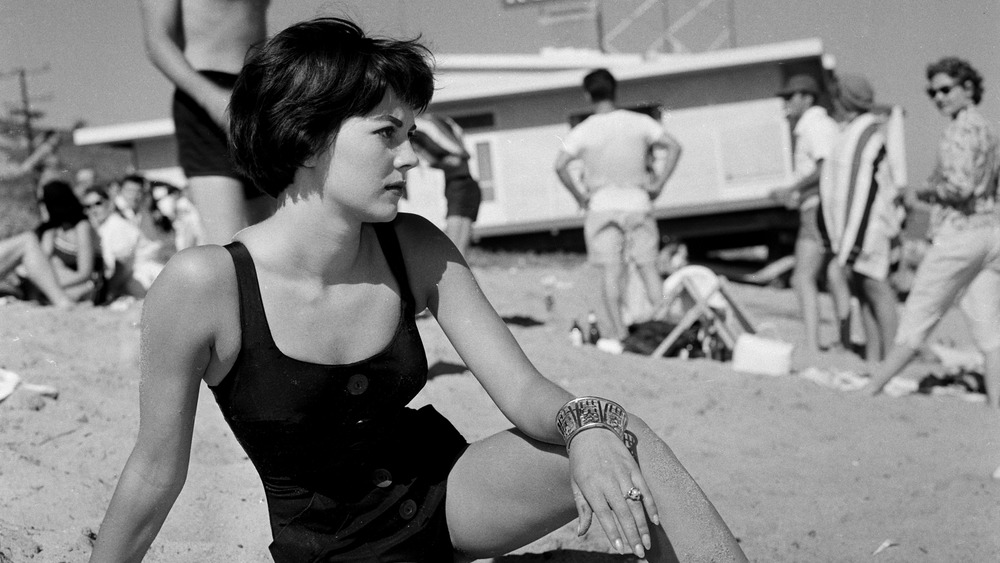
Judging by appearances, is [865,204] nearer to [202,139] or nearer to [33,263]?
[202,139]

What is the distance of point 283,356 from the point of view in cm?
213

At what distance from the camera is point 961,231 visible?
5883mm

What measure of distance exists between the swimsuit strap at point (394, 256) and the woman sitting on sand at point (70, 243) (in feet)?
23.2

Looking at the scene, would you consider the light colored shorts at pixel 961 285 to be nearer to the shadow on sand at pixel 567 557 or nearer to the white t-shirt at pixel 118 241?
the shadow on sand at pixel 567 557

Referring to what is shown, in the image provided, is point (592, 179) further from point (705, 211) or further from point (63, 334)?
point (705, 211)

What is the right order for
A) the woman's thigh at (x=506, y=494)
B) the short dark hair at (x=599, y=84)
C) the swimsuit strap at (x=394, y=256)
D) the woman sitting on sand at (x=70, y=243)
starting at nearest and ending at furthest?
the woman's thigh at (x=506, y=494)
the swimsuit strap at (x=394, y=256)
the short dark hair at (x=599, y=84)
the woman sitting on sand at (x=70, y=243)

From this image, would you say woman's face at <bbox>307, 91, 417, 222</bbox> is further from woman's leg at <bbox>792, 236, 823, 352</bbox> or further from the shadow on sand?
woman's leg at <bbox>792, 236, 823, 352</bbox>

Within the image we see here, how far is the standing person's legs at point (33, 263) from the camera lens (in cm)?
810

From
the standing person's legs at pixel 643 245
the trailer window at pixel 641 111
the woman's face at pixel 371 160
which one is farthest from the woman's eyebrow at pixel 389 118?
the trailer window at pixel 641 111

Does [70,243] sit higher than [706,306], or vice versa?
[70,243]

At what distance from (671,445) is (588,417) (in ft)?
8.31

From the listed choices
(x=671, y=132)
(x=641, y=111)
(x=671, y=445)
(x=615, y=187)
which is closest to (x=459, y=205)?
(x=615, y=187)

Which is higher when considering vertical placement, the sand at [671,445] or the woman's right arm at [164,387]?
the woman's right arm at [164,387]

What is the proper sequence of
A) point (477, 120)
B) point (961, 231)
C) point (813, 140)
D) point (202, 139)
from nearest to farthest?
1. point (202, 139)
2. point (961, 231)
3. point (813, 140)
4. point (477, 120)
